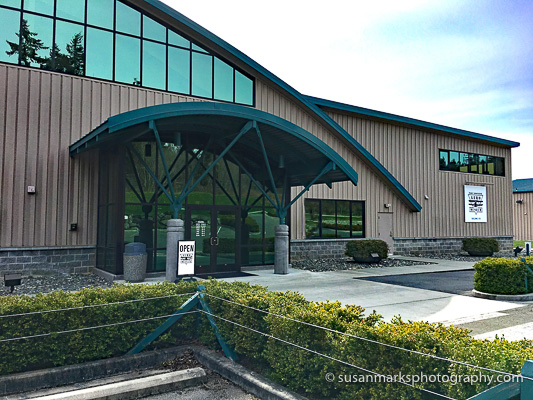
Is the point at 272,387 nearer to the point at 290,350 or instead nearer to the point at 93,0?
the point at 290,350

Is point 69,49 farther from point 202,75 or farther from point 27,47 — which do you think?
point 202,75

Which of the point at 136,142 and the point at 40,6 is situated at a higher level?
the point at 40,6

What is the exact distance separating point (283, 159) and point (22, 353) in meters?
12.1

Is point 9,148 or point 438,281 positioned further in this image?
point 438,281

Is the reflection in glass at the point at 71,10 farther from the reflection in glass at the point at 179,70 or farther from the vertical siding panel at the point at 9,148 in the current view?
the reflection in glass at the point at 179,70

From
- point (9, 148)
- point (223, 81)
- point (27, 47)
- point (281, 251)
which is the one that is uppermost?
point (223, 81)

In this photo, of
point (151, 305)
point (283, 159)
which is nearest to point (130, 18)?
point (283, 159)

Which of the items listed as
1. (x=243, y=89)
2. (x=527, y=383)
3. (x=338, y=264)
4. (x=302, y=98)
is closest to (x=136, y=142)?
(x=243, y=89)

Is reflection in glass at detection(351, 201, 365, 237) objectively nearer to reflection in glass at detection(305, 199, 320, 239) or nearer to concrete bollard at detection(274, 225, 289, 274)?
reflection in glass at detection(305, 199, 320, 239)

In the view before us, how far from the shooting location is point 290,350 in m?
4.73

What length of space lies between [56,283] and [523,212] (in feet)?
127

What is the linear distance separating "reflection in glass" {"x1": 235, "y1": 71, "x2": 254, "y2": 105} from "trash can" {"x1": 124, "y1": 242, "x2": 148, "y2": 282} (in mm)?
8285

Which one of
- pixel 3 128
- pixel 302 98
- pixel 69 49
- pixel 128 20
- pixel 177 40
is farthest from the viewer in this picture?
pixel 302 98

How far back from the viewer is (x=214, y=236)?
1514 cm
